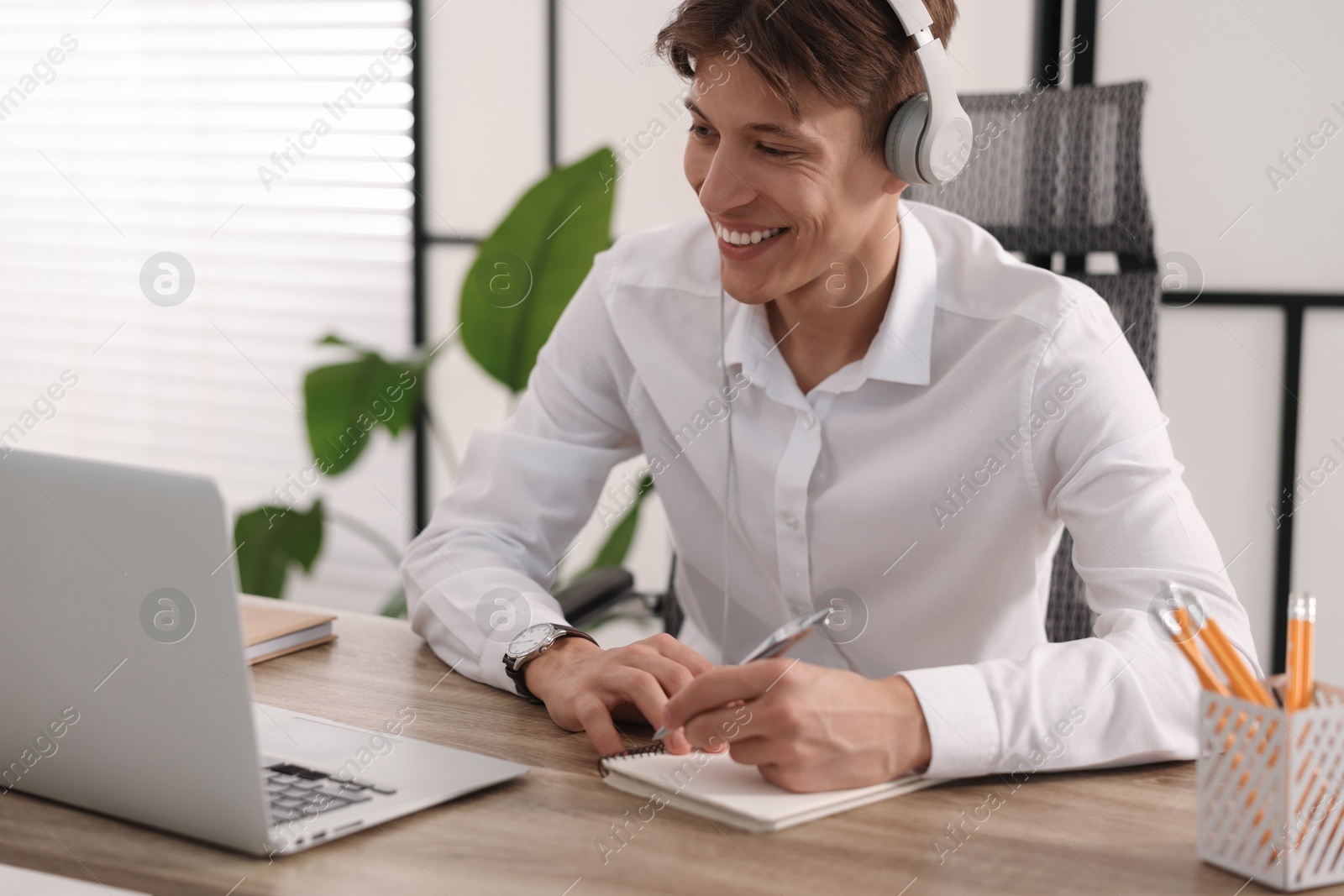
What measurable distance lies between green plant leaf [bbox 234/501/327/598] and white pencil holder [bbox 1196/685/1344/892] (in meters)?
1.97

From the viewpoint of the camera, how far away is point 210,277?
3.08 meters

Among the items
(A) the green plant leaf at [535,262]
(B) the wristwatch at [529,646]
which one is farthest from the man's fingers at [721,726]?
(A) the green plant leaf at [535,262]

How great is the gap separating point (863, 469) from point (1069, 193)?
0.39m

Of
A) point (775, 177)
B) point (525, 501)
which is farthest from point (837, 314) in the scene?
point (525, 501)

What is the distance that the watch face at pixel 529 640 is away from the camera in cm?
105

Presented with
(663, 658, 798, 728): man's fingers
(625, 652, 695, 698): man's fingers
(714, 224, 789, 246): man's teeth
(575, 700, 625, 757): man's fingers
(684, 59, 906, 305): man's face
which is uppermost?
(684, 59, 906, 305): man's face

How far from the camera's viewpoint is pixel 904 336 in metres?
1.27

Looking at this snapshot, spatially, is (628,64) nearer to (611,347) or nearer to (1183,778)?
(611,347)

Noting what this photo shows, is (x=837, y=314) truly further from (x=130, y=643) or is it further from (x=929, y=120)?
(x=130, y=643)

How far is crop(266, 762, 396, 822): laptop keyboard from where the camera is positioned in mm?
757

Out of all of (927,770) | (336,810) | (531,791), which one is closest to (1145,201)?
(927,770)

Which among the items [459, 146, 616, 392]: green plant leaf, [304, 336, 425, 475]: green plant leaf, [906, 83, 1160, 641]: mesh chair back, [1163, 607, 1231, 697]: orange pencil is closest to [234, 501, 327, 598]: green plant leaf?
[304, 336, 425, 475]: green plant leaf

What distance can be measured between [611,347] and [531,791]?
2.42 feet

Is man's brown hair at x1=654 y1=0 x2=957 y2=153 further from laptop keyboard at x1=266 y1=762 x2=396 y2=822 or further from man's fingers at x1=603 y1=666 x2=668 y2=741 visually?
laptop keyboard at x1=266 y1=762 x2=396 y2=822
